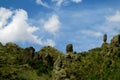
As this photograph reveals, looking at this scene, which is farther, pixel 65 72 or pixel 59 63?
pixel 59 63

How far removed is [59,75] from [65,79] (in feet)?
10.2

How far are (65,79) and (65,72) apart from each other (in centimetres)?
293

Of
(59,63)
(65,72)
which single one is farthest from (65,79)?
(59,63)

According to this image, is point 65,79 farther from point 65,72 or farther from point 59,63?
point 59,63

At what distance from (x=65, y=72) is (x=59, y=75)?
2.44m

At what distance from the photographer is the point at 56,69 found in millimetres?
138125

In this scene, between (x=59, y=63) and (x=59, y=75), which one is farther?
(x=59, y=63)

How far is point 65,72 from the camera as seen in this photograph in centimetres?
13225

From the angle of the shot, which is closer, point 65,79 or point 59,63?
point 65,79

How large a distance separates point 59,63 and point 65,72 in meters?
9.99

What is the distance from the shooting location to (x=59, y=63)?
14162 cm

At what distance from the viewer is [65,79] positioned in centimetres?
13050

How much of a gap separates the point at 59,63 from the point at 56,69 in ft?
13.8

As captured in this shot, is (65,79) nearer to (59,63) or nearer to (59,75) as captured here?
(59,75)
